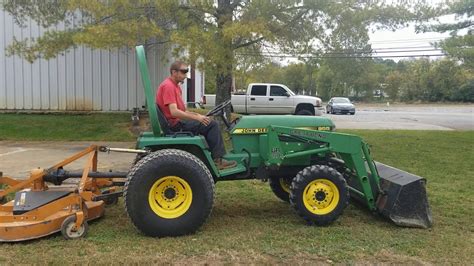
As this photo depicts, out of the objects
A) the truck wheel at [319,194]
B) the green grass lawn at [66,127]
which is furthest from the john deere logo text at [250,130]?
the green grass lawn at [66,127]

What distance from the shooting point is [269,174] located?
18.8ft

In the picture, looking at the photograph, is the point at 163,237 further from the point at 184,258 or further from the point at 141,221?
the point at 184,258

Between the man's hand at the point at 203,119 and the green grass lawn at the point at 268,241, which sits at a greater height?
the man's hand at the point at 203,119

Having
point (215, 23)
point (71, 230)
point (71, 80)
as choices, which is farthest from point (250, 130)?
point (71, 80)

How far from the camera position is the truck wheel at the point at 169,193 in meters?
4.86

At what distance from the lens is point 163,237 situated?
16.2 feet

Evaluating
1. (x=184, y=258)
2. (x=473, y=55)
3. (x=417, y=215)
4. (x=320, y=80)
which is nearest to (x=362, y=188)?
(x=417, y=215)

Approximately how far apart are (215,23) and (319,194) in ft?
26.7

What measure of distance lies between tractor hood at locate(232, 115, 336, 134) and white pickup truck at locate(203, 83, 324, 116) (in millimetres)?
17333

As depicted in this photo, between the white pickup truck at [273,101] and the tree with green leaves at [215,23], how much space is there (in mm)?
9806

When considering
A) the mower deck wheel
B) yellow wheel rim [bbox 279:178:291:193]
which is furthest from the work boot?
the mower deck wheel

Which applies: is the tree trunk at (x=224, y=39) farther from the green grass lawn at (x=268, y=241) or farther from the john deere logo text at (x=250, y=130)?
the john deere logo text at (x=250, y=130)

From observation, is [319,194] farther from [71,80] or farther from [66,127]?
[71,80]

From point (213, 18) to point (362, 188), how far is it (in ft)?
26.7
